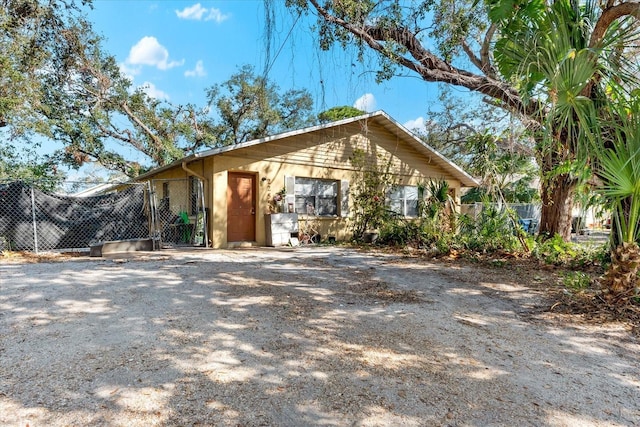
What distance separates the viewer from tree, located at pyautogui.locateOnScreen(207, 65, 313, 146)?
19781mm

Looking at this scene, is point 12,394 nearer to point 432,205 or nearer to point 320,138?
point 432,205

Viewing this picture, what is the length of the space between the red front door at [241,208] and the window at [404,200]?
5.17 m

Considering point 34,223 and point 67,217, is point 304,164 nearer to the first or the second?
point 67,217

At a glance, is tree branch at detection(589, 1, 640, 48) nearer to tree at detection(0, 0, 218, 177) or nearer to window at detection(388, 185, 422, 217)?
window at detection(388, 185, 422, 217)

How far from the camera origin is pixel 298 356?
2617 millimetres

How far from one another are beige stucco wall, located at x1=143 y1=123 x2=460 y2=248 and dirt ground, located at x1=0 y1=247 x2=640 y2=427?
4664 millimetres

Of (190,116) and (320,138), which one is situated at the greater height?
(190,116)

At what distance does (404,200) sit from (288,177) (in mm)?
5000

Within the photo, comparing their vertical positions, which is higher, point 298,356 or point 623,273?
point 623,273

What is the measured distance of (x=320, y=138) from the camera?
11227mm

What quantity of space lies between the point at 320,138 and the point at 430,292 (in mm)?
7513

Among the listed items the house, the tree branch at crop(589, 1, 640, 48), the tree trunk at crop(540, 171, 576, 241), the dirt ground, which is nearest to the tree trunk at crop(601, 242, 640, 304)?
the dirt ground

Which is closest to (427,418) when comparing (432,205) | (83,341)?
(83,341)

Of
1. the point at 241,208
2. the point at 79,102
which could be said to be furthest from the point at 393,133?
the point at 79,102
